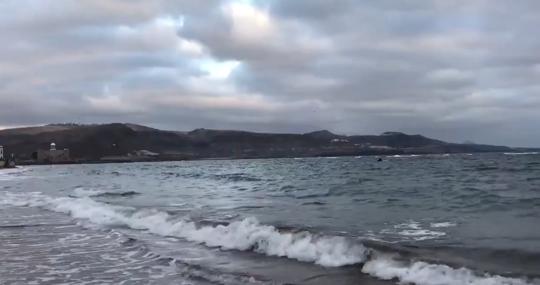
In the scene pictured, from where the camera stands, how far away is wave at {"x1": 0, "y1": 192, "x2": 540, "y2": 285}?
10.3 m

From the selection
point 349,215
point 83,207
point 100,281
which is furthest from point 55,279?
point 83,207

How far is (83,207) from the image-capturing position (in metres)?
25.6

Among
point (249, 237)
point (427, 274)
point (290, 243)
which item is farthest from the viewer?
point (249, 237)

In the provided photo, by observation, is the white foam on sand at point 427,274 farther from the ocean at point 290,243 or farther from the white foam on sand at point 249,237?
the white foam on sand at point 249,237

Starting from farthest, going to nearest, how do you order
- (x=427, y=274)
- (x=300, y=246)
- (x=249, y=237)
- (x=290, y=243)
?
(x=249, y=237) → (x=290, y=243) → (x=300, y=246) → (x=427, y=274)

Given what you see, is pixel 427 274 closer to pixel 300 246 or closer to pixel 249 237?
pixel 300 246

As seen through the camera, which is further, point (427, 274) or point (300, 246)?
point (300, 246)

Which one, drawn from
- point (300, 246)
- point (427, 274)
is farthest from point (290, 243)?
point (427, 274)

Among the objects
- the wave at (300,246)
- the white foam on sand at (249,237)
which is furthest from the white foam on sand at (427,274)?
the white foam on sand at (249,237)

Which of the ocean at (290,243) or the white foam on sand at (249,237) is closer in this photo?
the ocean at (290,243)

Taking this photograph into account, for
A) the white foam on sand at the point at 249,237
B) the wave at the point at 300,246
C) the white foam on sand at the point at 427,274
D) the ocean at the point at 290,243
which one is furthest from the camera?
the white foam on sand at the point at 249,237

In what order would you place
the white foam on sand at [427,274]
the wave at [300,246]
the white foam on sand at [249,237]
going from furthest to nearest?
the white foam on sand at [249,237]
the wave at [300,246]
the white foam on sand at [427,274]

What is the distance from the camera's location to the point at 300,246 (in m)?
13.9

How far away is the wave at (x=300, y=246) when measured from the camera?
10297 mm
